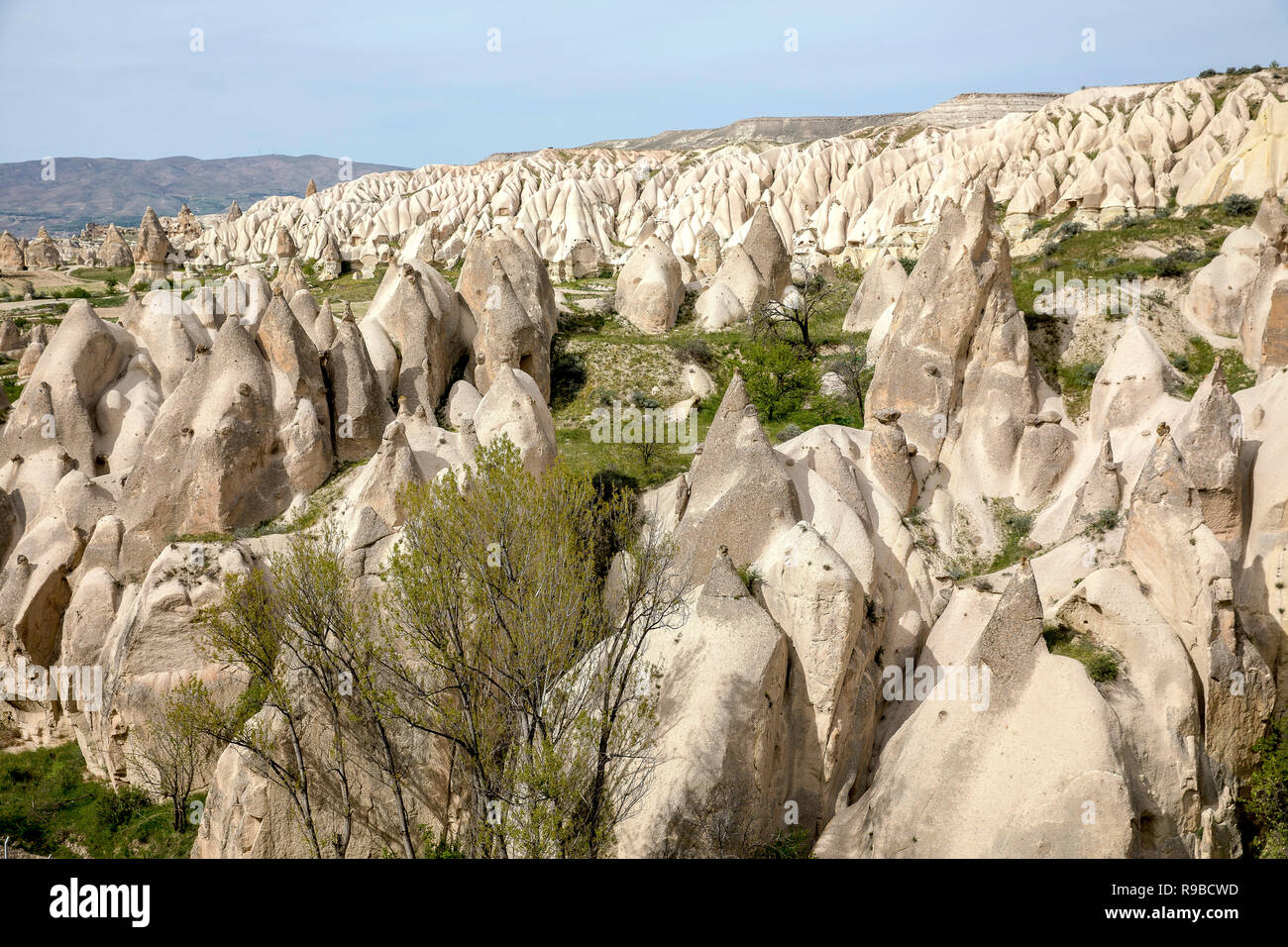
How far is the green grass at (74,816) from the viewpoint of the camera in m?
17.7

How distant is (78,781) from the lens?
2027 centimetres

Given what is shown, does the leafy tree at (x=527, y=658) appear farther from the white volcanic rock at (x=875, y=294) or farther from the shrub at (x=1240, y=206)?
the shrub at (x=1240, y=206)

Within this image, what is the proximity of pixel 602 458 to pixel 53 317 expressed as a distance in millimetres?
40232

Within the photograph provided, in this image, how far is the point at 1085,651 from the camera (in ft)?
47.2

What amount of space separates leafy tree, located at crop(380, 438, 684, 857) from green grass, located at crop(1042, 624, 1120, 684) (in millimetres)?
6401

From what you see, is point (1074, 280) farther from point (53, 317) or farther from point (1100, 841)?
point (53, 317)

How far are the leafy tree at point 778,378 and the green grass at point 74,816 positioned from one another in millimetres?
19324

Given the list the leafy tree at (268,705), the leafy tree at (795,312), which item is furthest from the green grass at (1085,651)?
the leafy tree at (795,312)

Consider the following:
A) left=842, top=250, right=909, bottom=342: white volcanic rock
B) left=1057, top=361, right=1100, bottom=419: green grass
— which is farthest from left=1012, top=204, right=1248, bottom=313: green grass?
left=842, top=250, right=909, bottom=342: white volcanic rock

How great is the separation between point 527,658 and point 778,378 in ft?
62.7

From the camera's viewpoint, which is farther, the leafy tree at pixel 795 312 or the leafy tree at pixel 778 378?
the leafy tree at pixel 795 312

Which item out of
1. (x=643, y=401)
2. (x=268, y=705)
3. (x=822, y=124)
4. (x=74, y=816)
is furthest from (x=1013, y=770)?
(x=822, y=124)

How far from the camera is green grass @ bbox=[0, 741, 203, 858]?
17.7m
